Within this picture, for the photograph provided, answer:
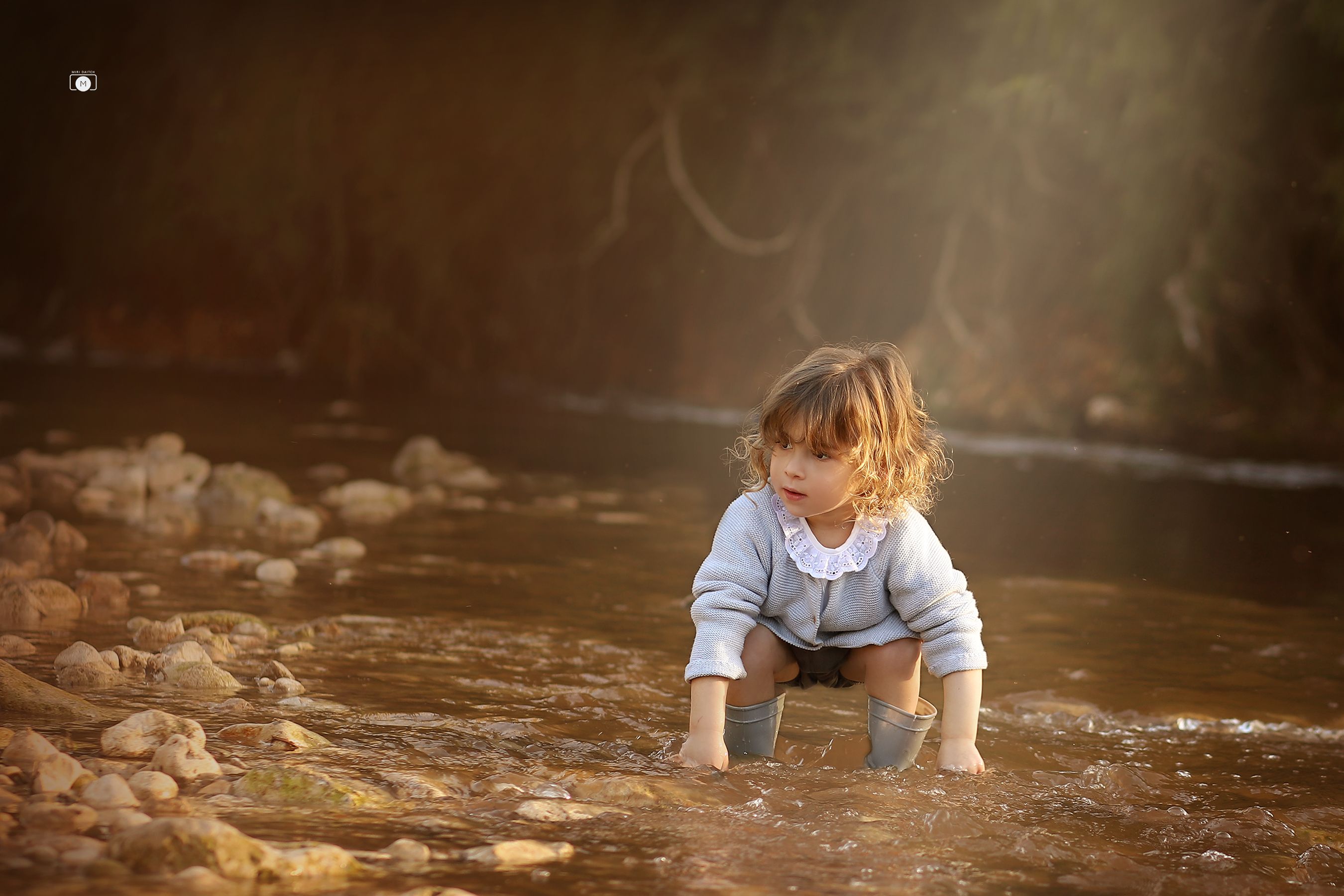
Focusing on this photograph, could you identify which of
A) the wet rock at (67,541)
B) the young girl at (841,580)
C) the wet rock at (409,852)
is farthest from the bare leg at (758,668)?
the wet rock at (67,541)

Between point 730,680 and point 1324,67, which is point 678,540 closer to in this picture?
point 730,680

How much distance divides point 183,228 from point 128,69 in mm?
1872

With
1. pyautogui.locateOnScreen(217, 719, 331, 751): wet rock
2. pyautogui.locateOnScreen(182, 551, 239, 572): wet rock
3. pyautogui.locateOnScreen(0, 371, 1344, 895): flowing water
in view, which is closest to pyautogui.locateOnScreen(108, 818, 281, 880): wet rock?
pyautogui.locateOnScreen(0, 371, 1344, 895): flowing water

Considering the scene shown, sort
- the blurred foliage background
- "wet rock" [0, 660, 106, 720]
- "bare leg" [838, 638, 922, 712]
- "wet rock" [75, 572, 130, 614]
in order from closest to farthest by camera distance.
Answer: "wet rock" [0, 660, 106, 720]
"bare leg" [838, 638, 922, 712]
"wet rock" [75, 572, 130, 614]
the blurred foliage background

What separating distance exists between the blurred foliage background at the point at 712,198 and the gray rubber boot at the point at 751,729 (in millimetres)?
5462

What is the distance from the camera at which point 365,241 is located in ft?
34.6

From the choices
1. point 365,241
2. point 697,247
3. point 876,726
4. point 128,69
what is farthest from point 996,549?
point 128,69

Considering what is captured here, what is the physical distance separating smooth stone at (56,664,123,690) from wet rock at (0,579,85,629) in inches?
15.8

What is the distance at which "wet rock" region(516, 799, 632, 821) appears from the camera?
1421 millimetres

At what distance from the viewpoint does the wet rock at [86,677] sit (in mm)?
1849

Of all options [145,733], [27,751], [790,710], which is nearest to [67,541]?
[145,733]

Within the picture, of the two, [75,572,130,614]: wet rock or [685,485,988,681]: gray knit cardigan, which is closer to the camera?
[685,485,988,681]: gray knit cardigan

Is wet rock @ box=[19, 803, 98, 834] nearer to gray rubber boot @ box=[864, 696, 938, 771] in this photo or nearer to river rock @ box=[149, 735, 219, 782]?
river rock @ box=[149, 735, 219, 782]

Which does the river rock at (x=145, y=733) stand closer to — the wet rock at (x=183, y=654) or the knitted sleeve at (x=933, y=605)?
the wet rock at (x=183, y=654)
